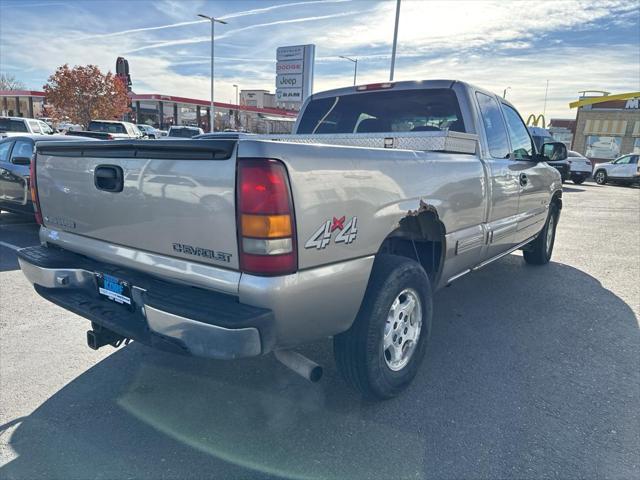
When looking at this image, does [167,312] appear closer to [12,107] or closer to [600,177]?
[600,177]

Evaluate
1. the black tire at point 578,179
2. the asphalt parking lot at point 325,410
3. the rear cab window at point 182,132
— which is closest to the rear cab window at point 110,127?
the rear cab window at point 182,132

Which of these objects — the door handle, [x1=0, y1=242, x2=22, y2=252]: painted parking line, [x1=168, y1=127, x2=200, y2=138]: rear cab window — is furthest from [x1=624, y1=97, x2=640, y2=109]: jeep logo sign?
[x1=0, y1=242, x2=22, y2=252]: painted parking line

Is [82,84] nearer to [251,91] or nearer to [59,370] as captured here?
[59,370]

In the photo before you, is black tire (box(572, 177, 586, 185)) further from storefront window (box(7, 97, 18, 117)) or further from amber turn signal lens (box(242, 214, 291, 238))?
storefront window (box(7, 97, 18, 117))

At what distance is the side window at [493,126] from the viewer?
4.21 m

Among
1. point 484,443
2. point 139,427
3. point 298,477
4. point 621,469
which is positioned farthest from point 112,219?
point 621,469

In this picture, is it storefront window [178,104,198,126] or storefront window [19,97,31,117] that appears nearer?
storefront window [19,97,31,117]

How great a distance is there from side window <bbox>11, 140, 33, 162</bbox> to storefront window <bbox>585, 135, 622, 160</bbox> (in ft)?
126

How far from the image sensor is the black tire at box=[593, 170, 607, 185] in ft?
80.8

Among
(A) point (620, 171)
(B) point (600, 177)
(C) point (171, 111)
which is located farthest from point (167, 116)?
(A) point (620, 171)

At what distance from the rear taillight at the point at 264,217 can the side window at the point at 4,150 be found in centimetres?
778

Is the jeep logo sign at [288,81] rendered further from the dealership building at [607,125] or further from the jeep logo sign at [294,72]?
the dealership building at [607,125]

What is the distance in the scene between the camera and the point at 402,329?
3031 millimetres

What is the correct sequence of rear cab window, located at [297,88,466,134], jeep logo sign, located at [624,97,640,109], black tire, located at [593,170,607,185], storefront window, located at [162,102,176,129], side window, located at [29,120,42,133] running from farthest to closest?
storefront window, located at [162,102,176,129] < jeep logo sign, located at [624,97,640,109] < black tire, located at [593,170,607,185] < side window, located at [29,120,42,133] < rear cab window, located at [297,88,466,134]
